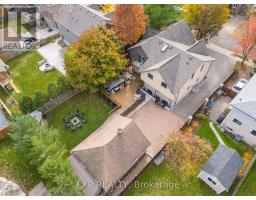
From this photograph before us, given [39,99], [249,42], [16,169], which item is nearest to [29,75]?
[39,99]

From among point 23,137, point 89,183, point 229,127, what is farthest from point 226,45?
point 23,137

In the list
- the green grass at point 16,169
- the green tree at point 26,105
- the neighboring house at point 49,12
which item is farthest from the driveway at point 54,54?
the green grass at point 16,169

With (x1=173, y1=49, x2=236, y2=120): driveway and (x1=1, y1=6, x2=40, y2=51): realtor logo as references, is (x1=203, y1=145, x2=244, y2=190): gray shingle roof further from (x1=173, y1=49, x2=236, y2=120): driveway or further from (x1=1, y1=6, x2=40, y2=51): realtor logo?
(x1=1, y1=6, x2=40, y2=51): realtor logo

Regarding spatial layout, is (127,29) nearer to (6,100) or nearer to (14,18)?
(6,100)

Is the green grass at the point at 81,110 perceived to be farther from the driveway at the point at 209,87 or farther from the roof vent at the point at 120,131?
the driveway at the point at 209,87

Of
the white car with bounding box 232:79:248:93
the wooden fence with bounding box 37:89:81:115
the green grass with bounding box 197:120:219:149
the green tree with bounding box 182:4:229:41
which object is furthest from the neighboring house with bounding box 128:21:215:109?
the wooden fence with bounding box 37:89:81:115

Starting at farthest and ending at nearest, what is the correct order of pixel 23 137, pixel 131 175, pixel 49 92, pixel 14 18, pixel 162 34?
pixel 14 18, pixel 162 34, pixel 49 92, pixel 131 175, pixel 23 137
